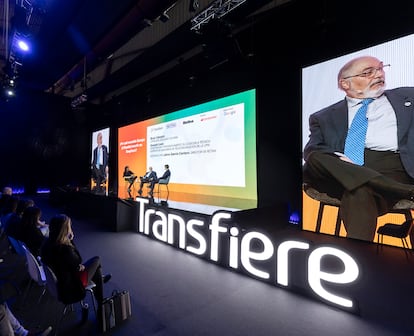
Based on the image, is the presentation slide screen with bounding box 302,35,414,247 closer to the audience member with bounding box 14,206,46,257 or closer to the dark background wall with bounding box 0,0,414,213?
the dark background wall with bounding box 0,0,414,213

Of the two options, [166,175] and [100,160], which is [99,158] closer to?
[100,160]

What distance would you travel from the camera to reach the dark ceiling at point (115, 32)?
172 inches

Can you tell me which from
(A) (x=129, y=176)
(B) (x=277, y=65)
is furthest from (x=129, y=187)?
(B) (x=277, y=65)

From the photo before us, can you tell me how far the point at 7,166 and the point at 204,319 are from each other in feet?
40.5

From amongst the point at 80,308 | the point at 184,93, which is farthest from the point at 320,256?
the point at 184,93

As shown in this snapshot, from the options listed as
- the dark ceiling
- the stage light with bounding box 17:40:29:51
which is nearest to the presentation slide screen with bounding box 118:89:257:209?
the dark ceiling

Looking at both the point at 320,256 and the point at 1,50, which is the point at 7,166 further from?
the point at 320,256

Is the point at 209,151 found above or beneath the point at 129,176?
above

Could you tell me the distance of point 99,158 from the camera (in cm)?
1095

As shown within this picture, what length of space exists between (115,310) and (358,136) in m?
3.98

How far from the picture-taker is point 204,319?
7.41 ft

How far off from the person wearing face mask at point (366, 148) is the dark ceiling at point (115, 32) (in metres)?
2.05

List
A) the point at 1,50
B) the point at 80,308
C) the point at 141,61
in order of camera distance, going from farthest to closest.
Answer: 1. the point at 1,50
2. the point at 141,61
3. the point at 80,308

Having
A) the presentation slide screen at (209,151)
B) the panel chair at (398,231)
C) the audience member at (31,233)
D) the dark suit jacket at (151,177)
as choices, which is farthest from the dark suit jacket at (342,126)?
the dark suit jacket at (151,177)
